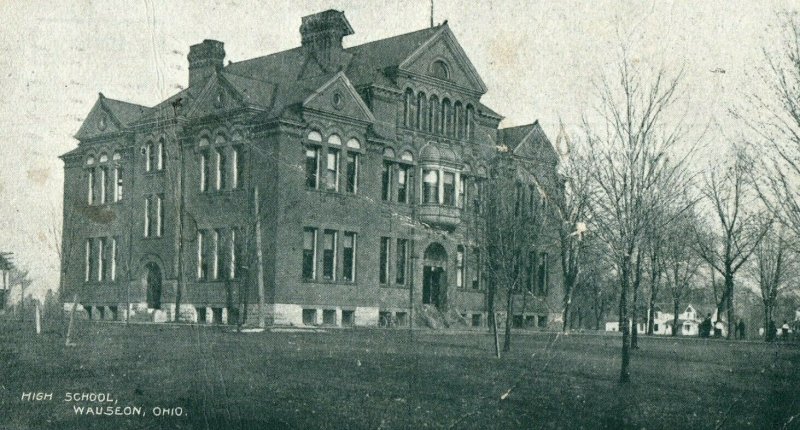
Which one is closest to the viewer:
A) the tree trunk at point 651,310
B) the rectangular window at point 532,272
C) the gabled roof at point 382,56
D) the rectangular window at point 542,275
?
the gabled roof at point 382,56

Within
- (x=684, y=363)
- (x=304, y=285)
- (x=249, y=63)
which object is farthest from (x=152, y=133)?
(x=684, y=363)

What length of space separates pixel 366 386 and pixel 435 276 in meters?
29.7

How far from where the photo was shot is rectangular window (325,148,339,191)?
3947cm

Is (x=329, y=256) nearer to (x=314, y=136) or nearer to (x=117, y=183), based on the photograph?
(x=314, y=136)

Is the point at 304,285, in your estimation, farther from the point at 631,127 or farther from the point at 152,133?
the point at 631,127

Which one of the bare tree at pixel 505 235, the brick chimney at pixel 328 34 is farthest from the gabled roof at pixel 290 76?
the bare tree at pixel 505 235

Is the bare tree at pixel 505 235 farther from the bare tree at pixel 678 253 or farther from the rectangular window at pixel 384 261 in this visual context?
the bare tree at pixel 678 253

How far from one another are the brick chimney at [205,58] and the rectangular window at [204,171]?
541 centimetres

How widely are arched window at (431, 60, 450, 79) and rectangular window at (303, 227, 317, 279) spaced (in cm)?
1091

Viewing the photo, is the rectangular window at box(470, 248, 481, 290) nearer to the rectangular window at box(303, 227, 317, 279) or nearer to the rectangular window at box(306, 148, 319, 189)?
the rectangular window at box(303, 227, 317, 279)

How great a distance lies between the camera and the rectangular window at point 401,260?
43.5 meters

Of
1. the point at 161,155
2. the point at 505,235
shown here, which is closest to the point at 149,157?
the point at 161,155

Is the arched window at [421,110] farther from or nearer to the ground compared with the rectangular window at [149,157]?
farther from the ground

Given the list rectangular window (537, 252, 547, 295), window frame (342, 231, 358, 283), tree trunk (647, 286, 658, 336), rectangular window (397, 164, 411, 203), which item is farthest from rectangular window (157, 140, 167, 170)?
tree trunk (647, 286, 658, 336)
